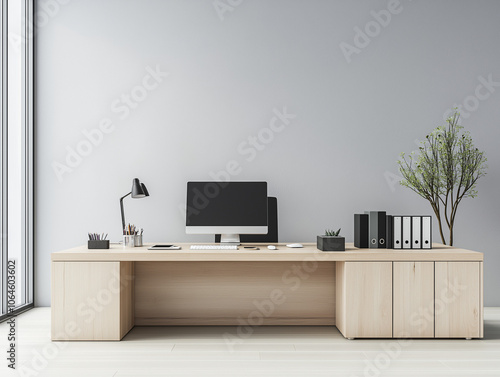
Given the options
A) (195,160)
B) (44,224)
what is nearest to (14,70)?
(44,224)

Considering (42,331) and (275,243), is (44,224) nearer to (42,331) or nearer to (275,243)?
(42,331)

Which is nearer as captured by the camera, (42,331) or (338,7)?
(42,331)

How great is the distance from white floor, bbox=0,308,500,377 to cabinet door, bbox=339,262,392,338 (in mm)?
77

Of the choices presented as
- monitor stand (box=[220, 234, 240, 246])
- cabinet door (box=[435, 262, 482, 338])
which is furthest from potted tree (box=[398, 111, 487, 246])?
monitor stand (box=[220, 234, 240, 246])

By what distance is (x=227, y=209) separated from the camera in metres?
3.38

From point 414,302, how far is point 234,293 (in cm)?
128

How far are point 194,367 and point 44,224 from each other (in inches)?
86.9

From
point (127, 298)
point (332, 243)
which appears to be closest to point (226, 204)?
point (332, 243)

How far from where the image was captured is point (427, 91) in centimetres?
392

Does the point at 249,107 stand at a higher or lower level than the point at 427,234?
higher

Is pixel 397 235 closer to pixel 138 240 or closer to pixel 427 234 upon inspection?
pixel 427 234

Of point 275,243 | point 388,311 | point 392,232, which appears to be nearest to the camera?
point 388,311

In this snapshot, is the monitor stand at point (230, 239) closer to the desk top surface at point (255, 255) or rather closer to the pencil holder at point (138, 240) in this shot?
the desk top surface at point (255, 255)

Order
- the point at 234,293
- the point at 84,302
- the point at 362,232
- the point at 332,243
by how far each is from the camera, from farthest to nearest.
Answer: the point at 234,293 → the point at 362,232 → the point at 332,243 → the point at 84,302
